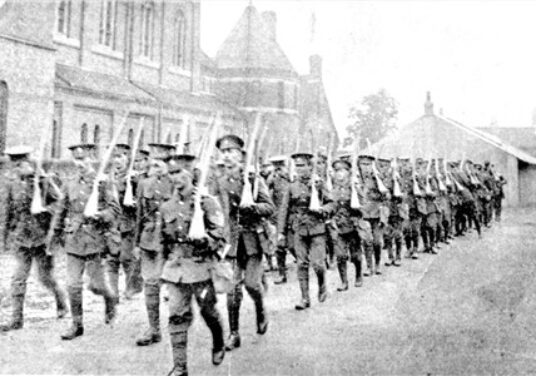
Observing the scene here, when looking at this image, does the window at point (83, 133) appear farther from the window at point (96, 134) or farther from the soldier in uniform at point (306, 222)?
the soldier in uniform at point (306, 222)

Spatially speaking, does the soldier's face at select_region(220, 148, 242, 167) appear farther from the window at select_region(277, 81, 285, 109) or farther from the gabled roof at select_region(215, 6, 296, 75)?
the gabled roof at select_region(215, 6, 296, 75)

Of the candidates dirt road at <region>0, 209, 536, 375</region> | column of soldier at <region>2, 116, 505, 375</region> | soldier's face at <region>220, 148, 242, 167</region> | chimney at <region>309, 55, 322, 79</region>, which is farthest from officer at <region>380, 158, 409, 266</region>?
chimney at <region>309, 55, 322, 79</region>

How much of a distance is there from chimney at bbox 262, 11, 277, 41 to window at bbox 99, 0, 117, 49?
20.4 meters

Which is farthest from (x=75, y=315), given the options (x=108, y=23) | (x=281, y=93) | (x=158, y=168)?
(x=281, y=93)

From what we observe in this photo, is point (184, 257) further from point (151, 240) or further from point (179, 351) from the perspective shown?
point (151, 240)

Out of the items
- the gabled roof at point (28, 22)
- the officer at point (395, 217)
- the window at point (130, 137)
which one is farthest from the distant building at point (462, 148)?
the officer at point (395, 217)

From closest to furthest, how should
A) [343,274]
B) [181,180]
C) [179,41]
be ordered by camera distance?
[181,180], [343,274], [179,41]

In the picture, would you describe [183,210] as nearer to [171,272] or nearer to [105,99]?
[171,272]

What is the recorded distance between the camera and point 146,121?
3034cm

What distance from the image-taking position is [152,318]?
6.76m

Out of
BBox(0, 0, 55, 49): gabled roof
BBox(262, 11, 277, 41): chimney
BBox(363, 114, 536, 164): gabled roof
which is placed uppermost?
BBox(262, 11, 277, 41): chimney

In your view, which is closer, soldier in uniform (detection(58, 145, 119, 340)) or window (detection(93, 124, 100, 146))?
soldier in uniform (detection(58, 145, 119, 340))

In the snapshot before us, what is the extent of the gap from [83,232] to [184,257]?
1963mm

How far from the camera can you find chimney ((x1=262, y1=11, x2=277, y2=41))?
49.1 metres
